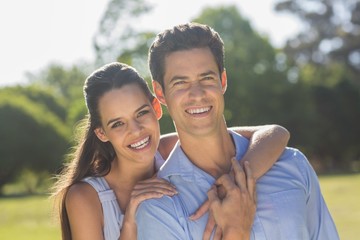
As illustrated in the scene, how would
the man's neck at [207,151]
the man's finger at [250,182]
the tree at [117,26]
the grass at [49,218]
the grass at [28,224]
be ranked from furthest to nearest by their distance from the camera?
the tree at [117,26], the grass at [28,224], the grass at [49,218], the man's neck at [207,151], the man's finger at [250,182]

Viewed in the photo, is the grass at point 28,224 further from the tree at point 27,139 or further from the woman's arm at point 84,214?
the tree at point 27,139

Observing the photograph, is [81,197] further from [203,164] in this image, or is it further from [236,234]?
Result: [236,234]

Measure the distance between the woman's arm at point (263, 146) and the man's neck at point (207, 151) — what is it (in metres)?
0.14

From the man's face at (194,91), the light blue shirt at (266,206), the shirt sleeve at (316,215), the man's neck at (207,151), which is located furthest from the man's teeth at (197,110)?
the shirt sleeve at (316,215)

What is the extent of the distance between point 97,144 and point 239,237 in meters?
1.90

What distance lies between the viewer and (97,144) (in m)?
4.88

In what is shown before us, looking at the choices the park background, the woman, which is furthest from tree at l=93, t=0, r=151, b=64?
the woman

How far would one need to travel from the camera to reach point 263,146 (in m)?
3.88

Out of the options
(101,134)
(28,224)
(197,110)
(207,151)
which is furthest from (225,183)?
(28,224)

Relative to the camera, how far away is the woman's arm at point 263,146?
3.60m

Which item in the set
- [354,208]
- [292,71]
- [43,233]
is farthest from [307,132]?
[43,233]

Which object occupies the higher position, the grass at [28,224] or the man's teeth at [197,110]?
the man's teeth at [197,110]

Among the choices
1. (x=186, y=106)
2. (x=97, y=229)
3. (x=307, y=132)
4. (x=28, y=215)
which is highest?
(x=186, y=106)

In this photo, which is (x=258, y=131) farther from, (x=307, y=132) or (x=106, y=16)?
(x=307, y=132)
